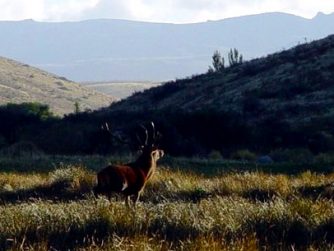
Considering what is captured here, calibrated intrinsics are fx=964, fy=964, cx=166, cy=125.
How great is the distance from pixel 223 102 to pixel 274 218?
33.7 m

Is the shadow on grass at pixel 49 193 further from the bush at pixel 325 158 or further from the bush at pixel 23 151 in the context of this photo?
the bush at pixel 23 151

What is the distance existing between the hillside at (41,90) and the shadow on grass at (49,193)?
92425 millimetres

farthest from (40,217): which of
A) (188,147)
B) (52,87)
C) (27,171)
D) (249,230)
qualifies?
(52,87)

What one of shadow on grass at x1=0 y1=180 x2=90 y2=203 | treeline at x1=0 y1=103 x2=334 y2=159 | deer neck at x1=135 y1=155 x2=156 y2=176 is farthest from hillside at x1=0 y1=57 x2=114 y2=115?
deer neck at x1=135 y1=155 x2=156 y2=176

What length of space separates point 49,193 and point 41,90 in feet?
378

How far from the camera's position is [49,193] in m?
17.7

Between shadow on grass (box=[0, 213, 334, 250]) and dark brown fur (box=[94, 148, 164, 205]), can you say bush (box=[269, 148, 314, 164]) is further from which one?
shadow on grass (box=[0, 213, 334, 250])

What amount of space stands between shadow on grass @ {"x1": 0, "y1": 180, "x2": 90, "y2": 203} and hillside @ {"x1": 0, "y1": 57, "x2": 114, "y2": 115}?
92425 mm

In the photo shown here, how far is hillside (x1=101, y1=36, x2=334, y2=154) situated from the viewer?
33.5 m

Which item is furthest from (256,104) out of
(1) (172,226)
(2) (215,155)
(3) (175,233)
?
(3) (175,233)

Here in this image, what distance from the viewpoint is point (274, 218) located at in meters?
11.7

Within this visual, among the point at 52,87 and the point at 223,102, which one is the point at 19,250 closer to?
the point at 223,102

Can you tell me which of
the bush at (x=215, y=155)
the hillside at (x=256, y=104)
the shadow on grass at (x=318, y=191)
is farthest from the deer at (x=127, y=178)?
the hillside at (x=256, y=104)

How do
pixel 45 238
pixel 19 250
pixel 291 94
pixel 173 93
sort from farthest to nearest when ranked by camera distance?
1. pixel 173 93
2. pixel 291 94
3. pixel 45 238
4. pixel 19 250
